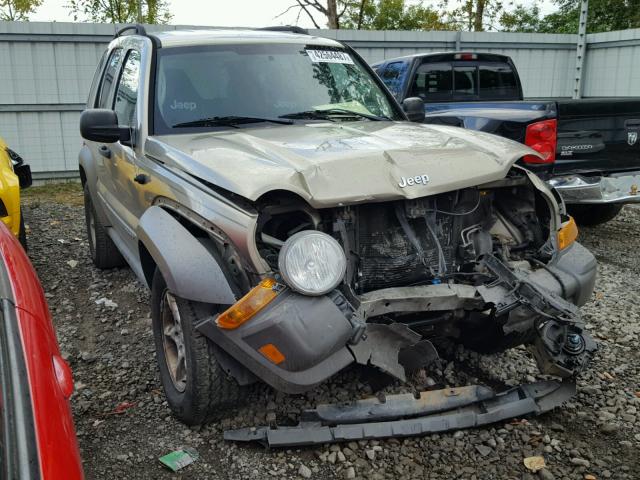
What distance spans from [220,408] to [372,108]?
2427mm

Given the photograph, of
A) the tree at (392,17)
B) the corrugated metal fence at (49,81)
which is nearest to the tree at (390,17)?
the tree at (392,17)

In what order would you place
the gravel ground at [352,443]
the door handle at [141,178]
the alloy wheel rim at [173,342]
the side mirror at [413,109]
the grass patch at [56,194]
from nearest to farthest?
the gravel ground at [352,443] → the alloy wheel rim at [173,342] → the door handle at [141,178] → the side mirror at [413,109] → the grass patch at [56,194]

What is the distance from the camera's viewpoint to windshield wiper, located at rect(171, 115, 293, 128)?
3811 millimetres

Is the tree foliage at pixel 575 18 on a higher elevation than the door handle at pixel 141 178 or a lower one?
higher

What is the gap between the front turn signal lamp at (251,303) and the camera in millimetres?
2635

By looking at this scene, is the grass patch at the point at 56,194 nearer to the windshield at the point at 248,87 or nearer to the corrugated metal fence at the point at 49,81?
the corrugated metal fence at the point at 49,81

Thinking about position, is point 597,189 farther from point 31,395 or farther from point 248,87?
point 31,395

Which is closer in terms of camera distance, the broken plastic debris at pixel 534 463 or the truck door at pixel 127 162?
the broken plastic debris at pixel 534 463

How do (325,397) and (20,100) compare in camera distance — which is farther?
(20,100)

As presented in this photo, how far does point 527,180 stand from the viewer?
3441 millimetres

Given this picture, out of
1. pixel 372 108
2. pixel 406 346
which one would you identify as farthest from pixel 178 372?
pixel 372 108

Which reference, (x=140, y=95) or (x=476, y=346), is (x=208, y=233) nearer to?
(x=140, y=95)

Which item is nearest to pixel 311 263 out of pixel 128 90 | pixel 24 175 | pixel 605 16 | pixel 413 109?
pixel 128 90

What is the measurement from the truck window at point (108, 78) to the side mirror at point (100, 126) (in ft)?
3.73
